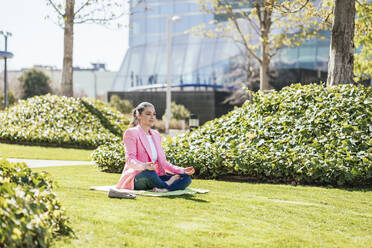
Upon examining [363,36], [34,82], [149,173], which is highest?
[363,36]

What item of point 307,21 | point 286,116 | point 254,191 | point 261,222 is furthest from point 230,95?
point 261,222

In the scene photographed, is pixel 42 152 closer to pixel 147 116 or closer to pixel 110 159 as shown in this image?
pixel 110 159

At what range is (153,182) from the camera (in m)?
7.80

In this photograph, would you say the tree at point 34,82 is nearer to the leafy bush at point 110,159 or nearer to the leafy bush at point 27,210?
the leafy bush at point 110,159

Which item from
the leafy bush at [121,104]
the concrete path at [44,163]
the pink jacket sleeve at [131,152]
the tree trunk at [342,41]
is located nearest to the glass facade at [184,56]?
the leafy bush at [121,104]

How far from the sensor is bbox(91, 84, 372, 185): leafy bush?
941 cm

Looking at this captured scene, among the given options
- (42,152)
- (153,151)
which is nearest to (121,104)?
(42,152)

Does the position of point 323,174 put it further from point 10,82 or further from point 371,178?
point 10,82

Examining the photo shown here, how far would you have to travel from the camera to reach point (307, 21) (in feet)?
72.3

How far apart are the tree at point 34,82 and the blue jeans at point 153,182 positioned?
4458 centimetres

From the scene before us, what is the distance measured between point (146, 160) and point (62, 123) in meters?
11.2

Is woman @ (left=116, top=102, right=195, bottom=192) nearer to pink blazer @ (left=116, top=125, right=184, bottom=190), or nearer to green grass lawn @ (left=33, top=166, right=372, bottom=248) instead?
pink blazer @ (left=116, top=125, right=184, bottom=190)

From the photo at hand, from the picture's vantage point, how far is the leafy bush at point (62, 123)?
1758 cm

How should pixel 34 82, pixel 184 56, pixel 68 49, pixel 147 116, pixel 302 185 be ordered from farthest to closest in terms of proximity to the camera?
pixel 184 56, pixel 34 82, pixel 68 49, pixel 302 185, pixel 147 116
